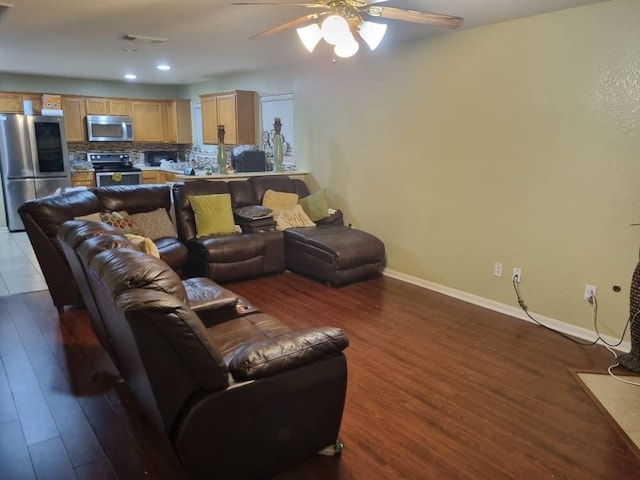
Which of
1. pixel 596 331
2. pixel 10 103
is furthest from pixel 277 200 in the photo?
pixel 10 103

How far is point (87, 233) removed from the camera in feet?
7.57

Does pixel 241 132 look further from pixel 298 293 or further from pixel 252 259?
pixel 298 293

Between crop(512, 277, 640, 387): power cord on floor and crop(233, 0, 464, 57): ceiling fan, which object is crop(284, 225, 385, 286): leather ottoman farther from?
crop(233, 0, 464, 57): ceiling fan

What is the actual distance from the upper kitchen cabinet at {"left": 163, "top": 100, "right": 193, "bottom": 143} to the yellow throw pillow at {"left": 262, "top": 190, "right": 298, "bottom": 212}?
159 inches

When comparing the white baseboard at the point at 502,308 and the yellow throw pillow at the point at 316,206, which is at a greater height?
the yellow throw pillow at the point at 316,206

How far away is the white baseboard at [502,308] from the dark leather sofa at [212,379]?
238 centimetres

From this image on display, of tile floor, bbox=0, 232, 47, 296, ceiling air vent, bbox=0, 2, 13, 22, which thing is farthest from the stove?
ceiling air vent, bbox=0, 2, 13, 22

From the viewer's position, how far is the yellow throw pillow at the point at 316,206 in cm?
544

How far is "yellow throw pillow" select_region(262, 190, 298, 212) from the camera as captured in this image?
5.39 meters

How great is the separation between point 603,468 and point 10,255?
631 centimetres

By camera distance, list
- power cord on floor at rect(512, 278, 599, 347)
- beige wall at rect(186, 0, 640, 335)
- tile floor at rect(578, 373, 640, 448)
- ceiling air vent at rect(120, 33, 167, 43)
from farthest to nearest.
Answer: ceiling air vent at rect(120, 33, 167, 43), power cord on floor at rect(512, 278, 599, 347), beige wall at rect(186, 0, 640, 335), tile floor at rect(578, 373, 640, 448)

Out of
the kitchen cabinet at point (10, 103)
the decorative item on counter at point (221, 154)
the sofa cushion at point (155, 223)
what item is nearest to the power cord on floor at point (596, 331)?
the sofa cushion at point (155, 223)

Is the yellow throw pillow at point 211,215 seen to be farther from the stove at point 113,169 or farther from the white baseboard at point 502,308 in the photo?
the stove at point 113,169

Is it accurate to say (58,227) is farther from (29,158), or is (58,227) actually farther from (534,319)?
(29,158)
